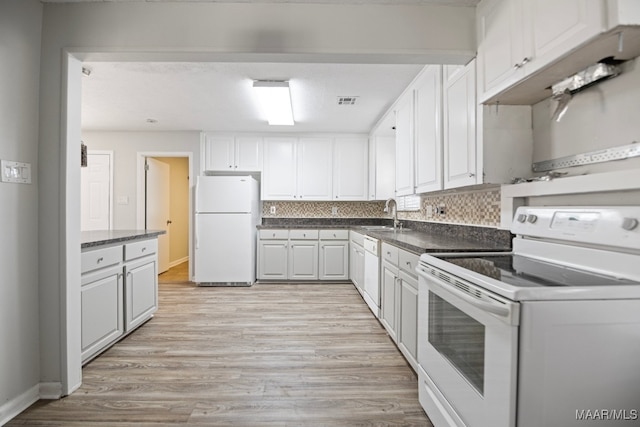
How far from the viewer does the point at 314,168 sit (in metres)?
5.17

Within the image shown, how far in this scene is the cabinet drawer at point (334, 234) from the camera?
4.89 m

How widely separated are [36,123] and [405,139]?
2.86 metres

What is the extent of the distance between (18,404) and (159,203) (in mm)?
4197

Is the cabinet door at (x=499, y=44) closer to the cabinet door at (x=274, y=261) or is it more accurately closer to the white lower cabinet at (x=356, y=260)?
the white lower cabinet at (x=356, y=260)

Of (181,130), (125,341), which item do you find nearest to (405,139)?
(125,341)

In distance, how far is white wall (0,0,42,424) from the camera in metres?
1.71

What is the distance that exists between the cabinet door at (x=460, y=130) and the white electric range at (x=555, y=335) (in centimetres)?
76

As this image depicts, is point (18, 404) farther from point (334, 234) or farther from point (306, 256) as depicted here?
point (334, 234)

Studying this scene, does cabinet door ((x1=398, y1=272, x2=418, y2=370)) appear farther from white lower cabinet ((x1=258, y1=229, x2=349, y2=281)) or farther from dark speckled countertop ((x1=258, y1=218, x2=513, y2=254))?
white lower cabinet ((x1=258, y1=229, x2=349, y2=281))

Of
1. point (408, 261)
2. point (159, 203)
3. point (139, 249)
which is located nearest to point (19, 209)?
point (139, 249)

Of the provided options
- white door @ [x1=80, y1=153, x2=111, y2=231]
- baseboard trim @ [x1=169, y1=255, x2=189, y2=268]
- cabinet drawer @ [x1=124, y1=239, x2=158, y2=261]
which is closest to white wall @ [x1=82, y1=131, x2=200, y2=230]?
white door @ [x1=80, y1=153, x2=111, y2=231]

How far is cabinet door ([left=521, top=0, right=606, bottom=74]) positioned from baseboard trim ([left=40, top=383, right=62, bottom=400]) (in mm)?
3045

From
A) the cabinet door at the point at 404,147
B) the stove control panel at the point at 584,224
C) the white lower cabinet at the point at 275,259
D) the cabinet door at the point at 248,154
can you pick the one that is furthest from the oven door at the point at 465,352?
the cabinet door at the point at 248,154

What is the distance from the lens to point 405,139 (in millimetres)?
3234
